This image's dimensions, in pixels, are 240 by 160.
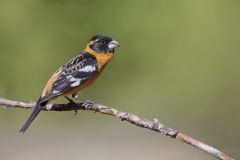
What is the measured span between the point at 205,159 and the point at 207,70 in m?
2.94

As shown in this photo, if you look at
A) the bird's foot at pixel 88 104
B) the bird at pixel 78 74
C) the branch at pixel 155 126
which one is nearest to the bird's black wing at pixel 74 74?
the bird at pixel 78 74

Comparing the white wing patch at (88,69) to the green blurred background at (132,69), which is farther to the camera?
the green blurred background at (132,69)

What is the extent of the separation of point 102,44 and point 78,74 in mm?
475

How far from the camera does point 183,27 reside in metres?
15.5

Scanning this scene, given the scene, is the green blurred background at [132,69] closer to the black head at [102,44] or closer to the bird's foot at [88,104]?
the black head at [102,44]

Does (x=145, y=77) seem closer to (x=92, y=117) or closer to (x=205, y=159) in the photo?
(x=92, y=117)

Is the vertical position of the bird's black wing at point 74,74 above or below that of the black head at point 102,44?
below

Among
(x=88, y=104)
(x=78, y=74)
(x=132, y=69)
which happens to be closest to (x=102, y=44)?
(x=78, y=74)

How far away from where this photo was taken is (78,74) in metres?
5.69

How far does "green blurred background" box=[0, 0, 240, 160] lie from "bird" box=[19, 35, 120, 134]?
8747mm

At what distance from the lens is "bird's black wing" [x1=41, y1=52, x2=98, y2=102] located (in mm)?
5363

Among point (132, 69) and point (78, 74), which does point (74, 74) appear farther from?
point (132, 69)

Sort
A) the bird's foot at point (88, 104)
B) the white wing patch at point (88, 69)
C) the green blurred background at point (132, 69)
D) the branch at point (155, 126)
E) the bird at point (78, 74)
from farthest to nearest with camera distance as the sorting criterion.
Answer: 1. the green blurred background at point (132, 69)
2. the white wing patch at point (88, 69)
3. the bird at point (78, 74)
4. the bird's foot at point (88, 104)
5. the branch at point (155, 126)

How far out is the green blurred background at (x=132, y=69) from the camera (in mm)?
15062
